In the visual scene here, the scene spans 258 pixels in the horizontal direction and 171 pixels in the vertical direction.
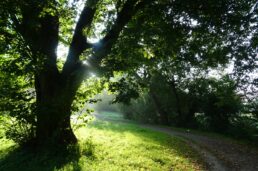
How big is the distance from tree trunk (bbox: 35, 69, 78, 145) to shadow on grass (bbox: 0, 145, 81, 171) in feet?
1.57

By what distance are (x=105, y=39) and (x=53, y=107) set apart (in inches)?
135

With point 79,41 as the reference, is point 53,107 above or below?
below

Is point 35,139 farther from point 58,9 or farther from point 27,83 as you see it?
point 58,9

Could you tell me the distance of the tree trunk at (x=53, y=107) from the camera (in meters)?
10.9

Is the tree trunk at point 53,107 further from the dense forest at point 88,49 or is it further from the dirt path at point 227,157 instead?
the dirt path at point 227,157

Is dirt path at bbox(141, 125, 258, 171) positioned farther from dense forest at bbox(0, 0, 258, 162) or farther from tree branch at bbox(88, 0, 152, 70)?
tree branch at bbox(88, 0, 152, 70)

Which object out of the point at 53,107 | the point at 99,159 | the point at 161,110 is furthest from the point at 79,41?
the point at 161,110

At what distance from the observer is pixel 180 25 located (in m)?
10.8

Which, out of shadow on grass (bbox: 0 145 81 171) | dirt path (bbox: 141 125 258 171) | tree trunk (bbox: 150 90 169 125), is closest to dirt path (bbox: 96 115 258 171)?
dirt path (bbox: 141 125 258 171)

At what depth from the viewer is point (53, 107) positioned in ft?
36.0

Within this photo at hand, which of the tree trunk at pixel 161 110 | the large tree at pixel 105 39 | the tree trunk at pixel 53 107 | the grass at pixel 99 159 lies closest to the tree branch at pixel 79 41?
the large tree at pixel 105 39

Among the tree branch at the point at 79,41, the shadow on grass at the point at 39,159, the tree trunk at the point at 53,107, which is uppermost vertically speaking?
the tree branch at the point at 79,41

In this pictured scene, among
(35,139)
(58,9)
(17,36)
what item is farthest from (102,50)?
(35,139)

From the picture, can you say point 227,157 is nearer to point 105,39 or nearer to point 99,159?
point 99,159
